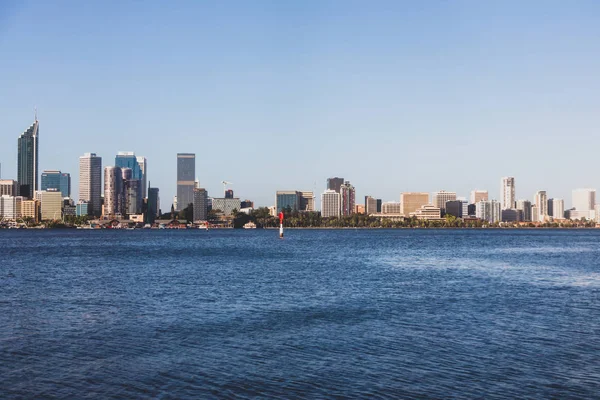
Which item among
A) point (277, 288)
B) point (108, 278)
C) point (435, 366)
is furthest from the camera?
point (108, 278)

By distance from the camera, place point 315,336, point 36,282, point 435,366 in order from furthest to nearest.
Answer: point 36,282
point 315,336
point 435,366

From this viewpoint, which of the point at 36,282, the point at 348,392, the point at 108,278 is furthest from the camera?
the point at 108,278

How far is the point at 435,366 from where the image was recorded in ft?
74.8

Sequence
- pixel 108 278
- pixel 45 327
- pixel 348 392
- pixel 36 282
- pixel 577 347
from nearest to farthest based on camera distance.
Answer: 1. pixel 348 392
2. pixel 577 347
3. pixel 45 327
4. pixel 36 282
5. pixel 108 278

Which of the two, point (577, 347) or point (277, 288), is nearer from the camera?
point (577, 347)

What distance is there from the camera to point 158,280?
2073 inches

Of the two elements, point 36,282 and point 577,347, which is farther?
point 36,282

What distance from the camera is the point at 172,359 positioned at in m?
23.8

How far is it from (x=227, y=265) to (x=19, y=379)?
48.5 m

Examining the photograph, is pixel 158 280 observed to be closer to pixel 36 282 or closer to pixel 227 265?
pixel 36 282

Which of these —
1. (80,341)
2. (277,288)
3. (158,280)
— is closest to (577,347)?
(80,341)

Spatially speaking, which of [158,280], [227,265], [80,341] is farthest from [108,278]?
[80,341]

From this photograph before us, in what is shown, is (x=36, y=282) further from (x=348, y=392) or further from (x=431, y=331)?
(x=348, y=392)

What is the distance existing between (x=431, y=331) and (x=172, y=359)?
1232 centimetres
